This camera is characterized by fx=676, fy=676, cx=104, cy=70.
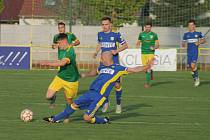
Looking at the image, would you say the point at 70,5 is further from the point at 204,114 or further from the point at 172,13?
the point at 204,114

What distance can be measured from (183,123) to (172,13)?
28.5 m

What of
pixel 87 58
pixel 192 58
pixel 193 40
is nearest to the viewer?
pixel 192 58

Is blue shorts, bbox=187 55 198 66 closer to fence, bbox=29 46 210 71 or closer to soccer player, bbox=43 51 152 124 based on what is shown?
fence, bbox=29 46 210 71

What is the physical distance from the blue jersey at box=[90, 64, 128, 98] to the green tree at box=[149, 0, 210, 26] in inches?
1084

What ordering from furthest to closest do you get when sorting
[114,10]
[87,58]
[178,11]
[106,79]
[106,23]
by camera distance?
[178,11]
[114,10]
[87,58]
[106,23]
[106,79]

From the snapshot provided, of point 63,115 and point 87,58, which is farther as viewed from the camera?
point 87,58

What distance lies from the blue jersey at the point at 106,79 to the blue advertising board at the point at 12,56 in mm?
18276

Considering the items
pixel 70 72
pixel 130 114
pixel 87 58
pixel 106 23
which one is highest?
pixel 106 23

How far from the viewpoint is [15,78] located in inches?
1007

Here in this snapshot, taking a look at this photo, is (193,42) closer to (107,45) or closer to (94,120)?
(107,45)

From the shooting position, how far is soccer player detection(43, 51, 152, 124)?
12.6 m

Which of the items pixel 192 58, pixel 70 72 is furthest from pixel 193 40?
pixel 70 72

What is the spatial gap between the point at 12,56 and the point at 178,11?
13.7 meters

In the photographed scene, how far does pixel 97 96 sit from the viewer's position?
12.7 m
